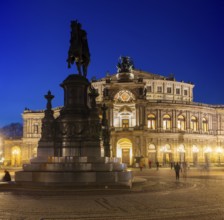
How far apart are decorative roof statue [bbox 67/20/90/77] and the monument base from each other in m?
7.26

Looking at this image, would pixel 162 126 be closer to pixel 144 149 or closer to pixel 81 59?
pixel 144 149

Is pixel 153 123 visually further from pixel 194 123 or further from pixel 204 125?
pixel 204 125

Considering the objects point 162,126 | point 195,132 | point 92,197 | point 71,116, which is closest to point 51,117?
point 71,116

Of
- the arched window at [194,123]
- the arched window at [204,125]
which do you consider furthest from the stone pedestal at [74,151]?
the arched window at [204,125]

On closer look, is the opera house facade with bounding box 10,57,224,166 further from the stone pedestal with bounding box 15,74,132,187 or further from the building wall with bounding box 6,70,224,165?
the stone pedestal with bounding box 15,74,132,187

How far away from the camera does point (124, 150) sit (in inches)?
3196

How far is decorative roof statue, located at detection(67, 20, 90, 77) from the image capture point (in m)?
27.4

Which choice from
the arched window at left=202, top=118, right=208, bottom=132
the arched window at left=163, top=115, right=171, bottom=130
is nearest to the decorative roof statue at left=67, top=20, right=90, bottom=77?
the arched window at left=163, top=115, right=171, bottom=130

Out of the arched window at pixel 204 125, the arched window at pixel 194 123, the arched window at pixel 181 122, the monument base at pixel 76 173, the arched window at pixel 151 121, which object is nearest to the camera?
the monument base at pixel 76 173

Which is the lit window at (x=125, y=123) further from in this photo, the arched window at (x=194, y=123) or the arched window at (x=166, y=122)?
the arched window at (x=194, y=123)

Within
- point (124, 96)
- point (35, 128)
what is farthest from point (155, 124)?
point (35, 128)

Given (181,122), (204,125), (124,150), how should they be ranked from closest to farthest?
1. (124,150)
2. (181,122)
3. (204,125)

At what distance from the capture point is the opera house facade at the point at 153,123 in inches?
3172

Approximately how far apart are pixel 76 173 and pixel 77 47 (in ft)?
32.8
